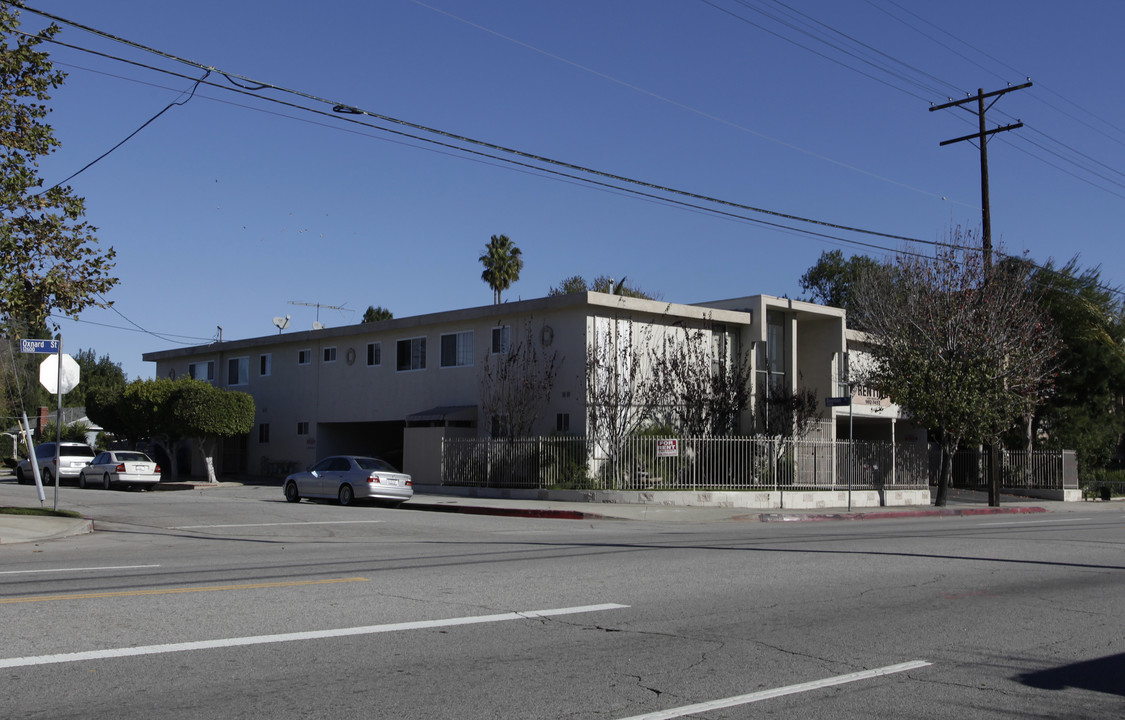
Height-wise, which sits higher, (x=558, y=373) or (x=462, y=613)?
(x=558, y=373)

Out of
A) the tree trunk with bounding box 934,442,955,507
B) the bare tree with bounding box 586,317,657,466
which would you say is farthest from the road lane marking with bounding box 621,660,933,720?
the tree trunk with bounding box 934,442,955,507

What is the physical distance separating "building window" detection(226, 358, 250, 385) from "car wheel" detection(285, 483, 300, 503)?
52.1 feet

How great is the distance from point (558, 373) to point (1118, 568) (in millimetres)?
18957

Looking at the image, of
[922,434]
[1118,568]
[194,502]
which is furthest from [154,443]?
[1118,568]

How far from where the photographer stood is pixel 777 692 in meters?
6.21

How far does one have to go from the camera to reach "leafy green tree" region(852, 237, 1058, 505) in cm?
2972

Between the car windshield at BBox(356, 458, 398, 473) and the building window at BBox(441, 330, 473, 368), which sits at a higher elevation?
the building window at BBox(441, 330, 473, 368)

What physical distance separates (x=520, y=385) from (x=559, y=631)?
902 inches

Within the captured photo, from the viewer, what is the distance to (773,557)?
1337cm

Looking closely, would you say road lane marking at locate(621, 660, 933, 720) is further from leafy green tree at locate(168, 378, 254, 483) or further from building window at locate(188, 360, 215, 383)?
building window at locate(188, 360, 215, 383)

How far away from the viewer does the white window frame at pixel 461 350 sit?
32.9m

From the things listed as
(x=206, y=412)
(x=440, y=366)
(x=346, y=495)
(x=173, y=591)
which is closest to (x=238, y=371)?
(x=206, y=412)

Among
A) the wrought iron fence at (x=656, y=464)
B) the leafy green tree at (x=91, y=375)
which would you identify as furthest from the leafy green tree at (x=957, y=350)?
the leafy green tree at (x=91, y=375)

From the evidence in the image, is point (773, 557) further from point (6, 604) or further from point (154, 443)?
point (154, 443)
